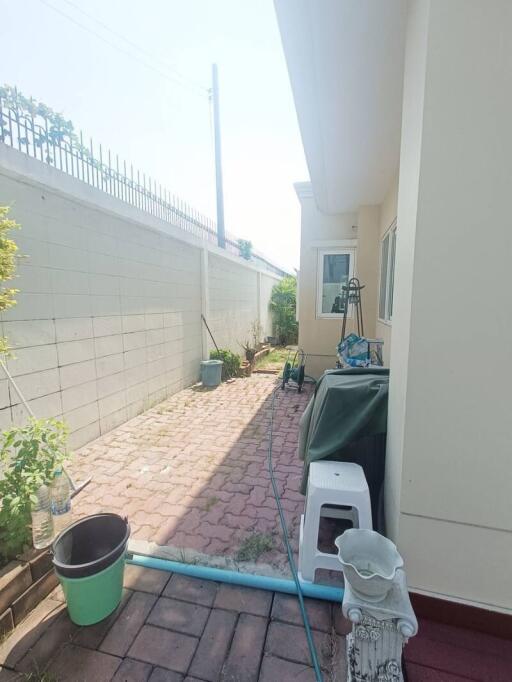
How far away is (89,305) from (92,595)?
2620mm

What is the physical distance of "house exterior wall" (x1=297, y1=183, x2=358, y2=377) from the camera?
586 cm

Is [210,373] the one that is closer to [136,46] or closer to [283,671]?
[283,671]

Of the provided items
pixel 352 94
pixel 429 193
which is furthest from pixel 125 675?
pixel 352 94

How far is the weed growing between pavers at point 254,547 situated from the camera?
1.83 m

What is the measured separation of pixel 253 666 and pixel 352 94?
11.9 feet

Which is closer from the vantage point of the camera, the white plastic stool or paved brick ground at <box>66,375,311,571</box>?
the white plastic stool

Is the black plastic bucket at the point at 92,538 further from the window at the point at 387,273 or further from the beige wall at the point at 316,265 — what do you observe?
the beige wall at the point at 316,265

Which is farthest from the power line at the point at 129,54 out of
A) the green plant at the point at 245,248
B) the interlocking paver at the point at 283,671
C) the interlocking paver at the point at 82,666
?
the interlocking paver at the point at 283,671

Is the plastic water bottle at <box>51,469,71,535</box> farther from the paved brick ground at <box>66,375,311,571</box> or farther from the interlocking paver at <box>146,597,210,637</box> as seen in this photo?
the interlocking paver at <box>146,597,210,637</box>

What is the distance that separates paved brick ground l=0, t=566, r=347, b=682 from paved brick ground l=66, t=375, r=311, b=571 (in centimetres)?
30

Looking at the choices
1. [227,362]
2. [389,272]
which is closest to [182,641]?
[389,272]

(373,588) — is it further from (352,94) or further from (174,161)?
(174,161)

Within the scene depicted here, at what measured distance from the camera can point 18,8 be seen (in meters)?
3.28

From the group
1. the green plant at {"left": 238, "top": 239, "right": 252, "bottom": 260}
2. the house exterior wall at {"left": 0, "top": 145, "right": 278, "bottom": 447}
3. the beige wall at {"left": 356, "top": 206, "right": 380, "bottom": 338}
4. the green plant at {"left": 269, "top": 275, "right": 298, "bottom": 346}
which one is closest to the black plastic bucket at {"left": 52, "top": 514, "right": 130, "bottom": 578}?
the house exterior wall at {"left": 0, "top": 145, "right": 278, "bottom": 447}
